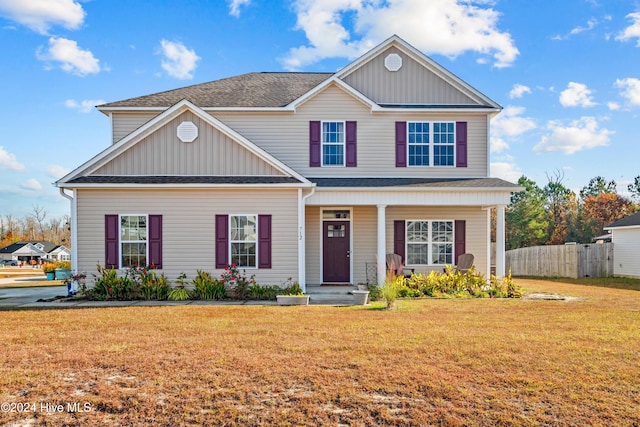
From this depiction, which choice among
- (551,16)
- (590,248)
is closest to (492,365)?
(551,16)

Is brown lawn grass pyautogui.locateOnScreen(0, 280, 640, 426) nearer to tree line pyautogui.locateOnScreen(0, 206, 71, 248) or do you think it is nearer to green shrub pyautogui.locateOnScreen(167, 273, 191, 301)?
green shrub pyautogui.locateOnScreen(167, 273, 191, 301)

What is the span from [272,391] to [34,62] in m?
16.5

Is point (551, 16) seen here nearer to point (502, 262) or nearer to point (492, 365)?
point (502, 262)

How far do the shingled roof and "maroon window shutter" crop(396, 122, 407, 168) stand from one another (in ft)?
12.1

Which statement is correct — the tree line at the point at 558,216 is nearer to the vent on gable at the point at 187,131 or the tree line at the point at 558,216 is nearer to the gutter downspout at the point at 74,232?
the vent on gable at the point at 187,131

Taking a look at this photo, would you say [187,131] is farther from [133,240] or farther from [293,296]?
[293,296]

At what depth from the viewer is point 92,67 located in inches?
599

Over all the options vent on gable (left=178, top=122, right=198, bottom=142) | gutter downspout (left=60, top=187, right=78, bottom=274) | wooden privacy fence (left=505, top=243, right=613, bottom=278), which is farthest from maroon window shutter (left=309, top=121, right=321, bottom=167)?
wooden privacy fence (left=505, top=243, right=613, bottom=278)

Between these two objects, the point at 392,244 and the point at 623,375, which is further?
the point at 392,244

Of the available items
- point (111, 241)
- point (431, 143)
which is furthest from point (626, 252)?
point (111, 241)

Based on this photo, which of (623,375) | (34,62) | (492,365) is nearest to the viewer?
(623,375)

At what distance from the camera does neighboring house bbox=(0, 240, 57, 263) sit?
61.3 meters

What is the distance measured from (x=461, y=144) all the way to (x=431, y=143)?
98 cm

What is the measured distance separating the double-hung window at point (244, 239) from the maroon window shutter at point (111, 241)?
3.15 m
